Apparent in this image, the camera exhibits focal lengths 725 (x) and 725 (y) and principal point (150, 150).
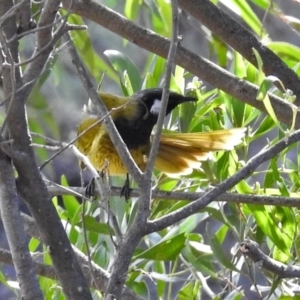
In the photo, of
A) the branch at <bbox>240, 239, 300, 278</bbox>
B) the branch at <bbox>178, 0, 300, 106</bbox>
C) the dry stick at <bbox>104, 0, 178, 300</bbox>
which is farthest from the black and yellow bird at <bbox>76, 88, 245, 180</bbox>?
the dry stick at <bbox>104, 0, 178, 300</bbox>

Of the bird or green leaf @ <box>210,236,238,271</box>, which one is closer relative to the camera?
green leaf @ <box>210,236,238,271</box>

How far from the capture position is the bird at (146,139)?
4.52 feet

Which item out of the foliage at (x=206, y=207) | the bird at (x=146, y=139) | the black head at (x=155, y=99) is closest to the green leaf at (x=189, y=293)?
the foliage at (x=206, y=207)

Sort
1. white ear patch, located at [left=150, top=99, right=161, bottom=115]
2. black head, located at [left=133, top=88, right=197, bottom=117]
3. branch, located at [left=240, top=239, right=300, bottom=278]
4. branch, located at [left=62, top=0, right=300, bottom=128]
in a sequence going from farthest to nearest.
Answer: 1. white ear patch, located at [left=150, top=99, right=161, bottom=115]
2. black head, located at [left=133, top=88, right=197, bottom=117]
3. branch, located at [left=62, top=0, right=300, bottom=128]
4. branch, located at [left=240, top=239, right=300, bottom=278]

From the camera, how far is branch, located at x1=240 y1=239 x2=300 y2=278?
102 cm

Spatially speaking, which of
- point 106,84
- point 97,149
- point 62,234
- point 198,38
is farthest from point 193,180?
point 198,38

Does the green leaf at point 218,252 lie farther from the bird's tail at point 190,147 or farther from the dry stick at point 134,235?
the dry stick at point 134,235

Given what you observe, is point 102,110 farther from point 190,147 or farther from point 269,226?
point 190,147

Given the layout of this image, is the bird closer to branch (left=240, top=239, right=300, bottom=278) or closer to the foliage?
the foliage

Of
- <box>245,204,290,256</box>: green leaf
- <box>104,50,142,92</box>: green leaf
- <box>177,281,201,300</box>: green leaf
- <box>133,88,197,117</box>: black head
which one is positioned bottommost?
<box>177,281,201,300</box>: green leaf

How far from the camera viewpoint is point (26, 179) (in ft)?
2.94

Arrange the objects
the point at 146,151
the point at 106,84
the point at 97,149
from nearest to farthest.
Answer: the point at 97,149 → the point at 146,151 → the point at 106,84

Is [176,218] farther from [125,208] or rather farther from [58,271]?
[125,208]

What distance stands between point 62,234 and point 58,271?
46 millimetres
